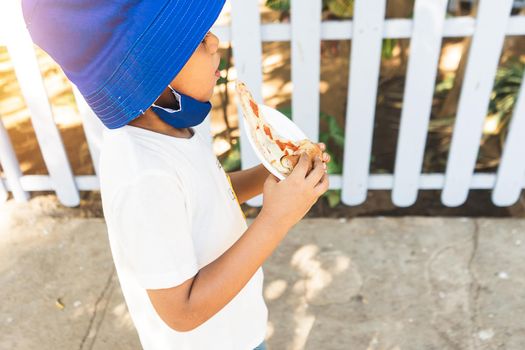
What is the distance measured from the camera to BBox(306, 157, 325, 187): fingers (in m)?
1.25

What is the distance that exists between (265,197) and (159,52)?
0.39 meters

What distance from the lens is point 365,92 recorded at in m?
2.60

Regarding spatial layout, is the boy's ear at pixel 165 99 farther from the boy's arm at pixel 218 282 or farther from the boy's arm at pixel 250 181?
the boy's arm at pixel 250 181

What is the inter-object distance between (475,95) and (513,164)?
0.46m

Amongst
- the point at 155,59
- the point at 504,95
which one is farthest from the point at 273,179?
the point at 504,95

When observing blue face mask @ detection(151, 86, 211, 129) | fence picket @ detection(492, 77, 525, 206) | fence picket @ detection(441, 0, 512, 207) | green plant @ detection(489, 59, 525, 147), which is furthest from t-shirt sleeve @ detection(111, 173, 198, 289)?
green plant @ detection(489, 59, 525, 147)

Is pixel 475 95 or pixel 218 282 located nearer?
pixel 218 282

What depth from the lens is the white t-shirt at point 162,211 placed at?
1086 mm

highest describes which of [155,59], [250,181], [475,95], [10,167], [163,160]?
[155,59]

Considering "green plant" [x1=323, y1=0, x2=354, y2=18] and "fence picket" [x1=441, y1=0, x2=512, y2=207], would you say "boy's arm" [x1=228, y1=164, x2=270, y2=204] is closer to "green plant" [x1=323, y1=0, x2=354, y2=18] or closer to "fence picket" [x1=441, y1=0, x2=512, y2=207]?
"fence picket" [x1=441, y1=0, x2=512, y2=207]

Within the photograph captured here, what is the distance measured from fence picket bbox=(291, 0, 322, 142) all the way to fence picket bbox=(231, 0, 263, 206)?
0.15 meters

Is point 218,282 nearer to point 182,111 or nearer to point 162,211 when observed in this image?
point 162,211

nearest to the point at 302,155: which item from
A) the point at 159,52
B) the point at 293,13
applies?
the point at 159,52

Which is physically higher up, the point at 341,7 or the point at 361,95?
the point at 341,7
